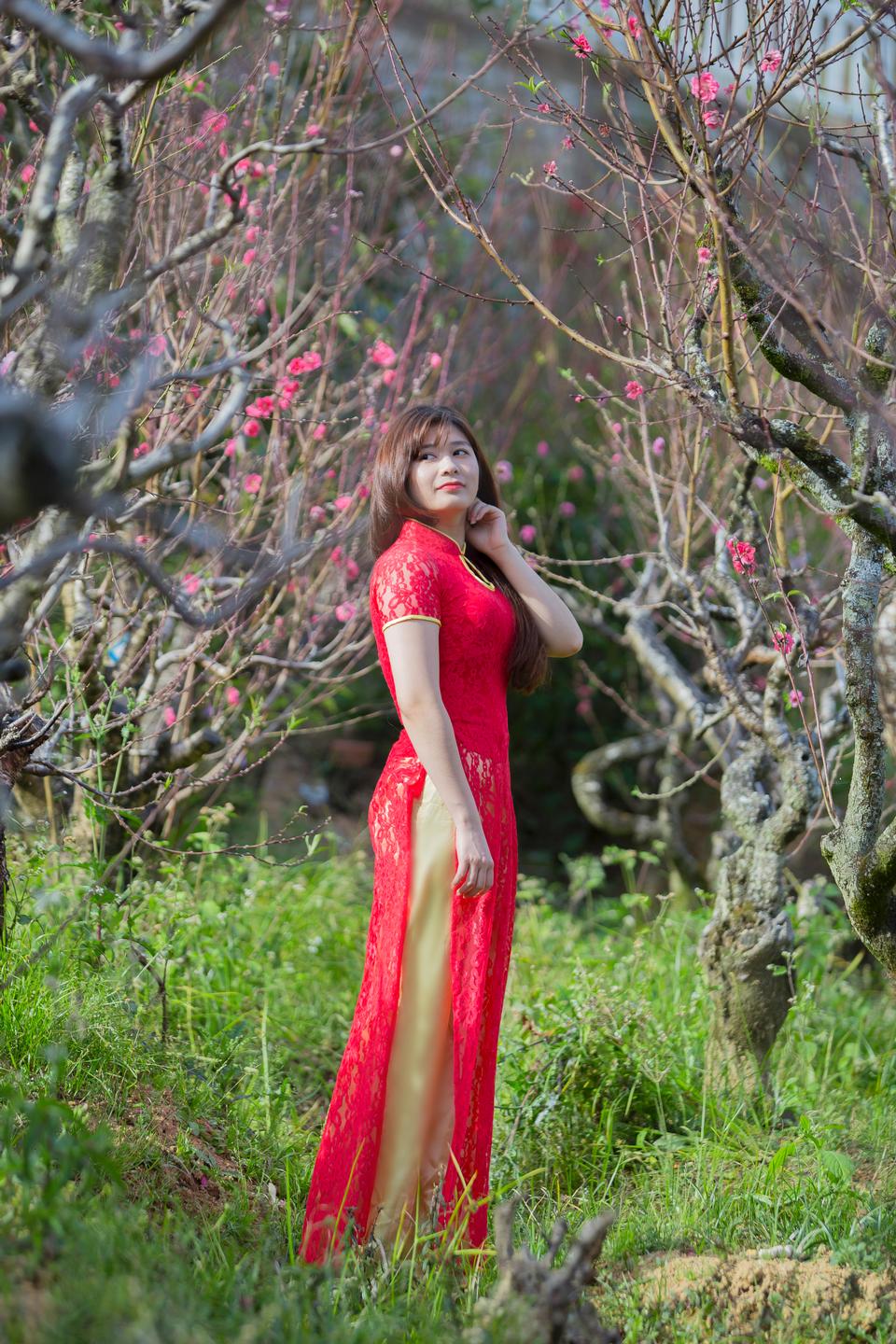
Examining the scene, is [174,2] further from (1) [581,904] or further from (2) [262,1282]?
(1) [581,904]

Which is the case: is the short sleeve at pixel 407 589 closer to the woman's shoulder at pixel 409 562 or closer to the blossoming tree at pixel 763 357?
the woman's shoulder at pixel 409 562

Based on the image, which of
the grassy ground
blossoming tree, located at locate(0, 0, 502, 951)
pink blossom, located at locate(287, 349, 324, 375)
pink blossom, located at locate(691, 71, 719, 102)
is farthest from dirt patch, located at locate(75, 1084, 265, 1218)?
pink blossom, located at locate(691, 71, 719, 102)

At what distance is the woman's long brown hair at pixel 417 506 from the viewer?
266 centimetres

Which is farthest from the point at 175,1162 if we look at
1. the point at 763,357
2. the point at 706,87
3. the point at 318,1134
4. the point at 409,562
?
the point at 706,87

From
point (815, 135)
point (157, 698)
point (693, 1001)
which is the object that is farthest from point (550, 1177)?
point (815, 135)

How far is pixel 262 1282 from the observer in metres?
2.14

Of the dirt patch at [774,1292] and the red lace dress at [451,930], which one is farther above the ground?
the red lace dress at [451,930]

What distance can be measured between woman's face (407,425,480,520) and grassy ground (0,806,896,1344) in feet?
3.27

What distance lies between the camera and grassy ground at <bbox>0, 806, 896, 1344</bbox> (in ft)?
6.17

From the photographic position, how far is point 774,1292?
88.7 inches

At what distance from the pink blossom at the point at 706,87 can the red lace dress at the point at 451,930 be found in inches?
44.5

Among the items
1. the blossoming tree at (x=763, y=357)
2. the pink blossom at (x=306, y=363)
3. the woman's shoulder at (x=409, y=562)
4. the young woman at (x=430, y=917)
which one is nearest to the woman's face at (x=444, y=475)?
the young woman at (x=430, y=917)

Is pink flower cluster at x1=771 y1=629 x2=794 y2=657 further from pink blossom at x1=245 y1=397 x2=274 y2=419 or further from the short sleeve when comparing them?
pink blossom at x1=245 y1=397 x2=274 y2=419

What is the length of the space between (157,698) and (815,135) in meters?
2.15
